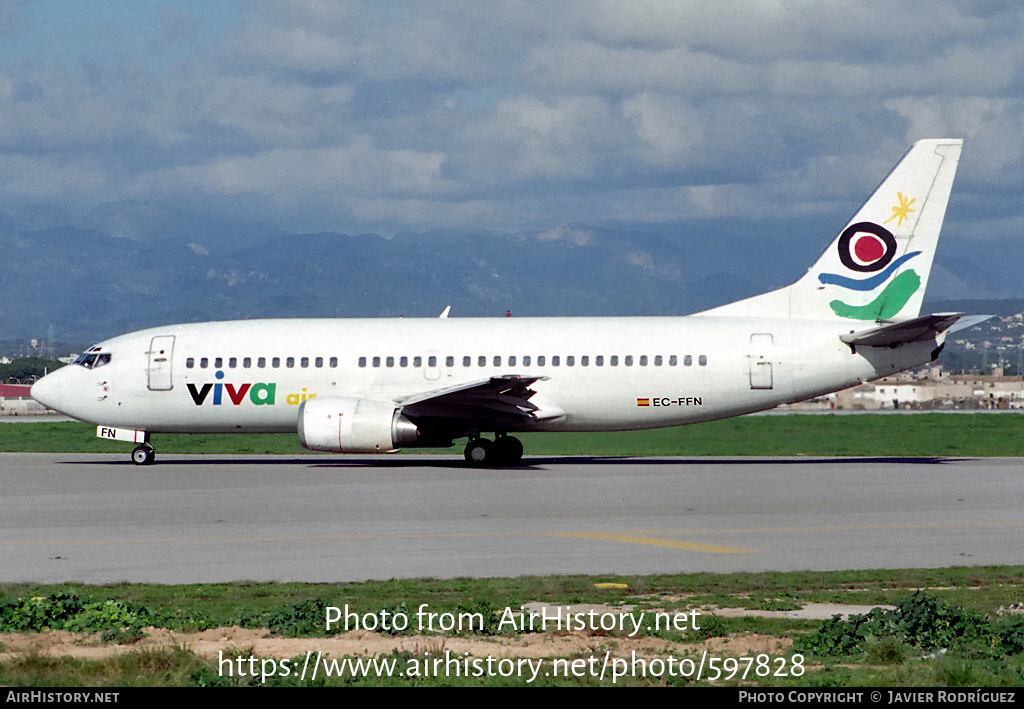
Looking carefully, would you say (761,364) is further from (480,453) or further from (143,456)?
(143,456)

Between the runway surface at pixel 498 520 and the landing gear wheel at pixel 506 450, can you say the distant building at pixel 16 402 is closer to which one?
the landing gear wheel at pixel 506 450

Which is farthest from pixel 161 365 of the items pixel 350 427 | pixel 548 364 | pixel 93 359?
pixel 548 364

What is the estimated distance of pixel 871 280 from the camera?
32094mm

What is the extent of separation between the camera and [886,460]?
110ft

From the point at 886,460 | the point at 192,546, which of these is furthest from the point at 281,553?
the point at 886,460

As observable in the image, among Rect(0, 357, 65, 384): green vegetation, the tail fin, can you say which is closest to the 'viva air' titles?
the tail fin

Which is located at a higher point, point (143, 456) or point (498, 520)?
point (143, 456)

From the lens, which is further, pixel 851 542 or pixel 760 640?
pixel 851 542

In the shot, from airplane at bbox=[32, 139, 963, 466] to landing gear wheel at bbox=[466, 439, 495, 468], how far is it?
55 millimetres

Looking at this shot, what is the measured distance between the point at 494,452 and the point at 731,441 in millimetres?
8786

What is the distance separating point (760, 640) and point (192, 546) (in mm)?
9275
